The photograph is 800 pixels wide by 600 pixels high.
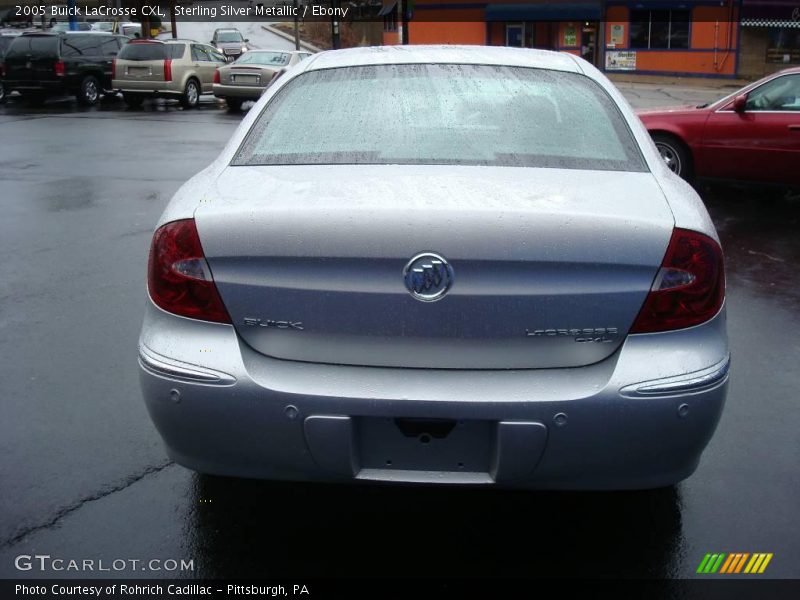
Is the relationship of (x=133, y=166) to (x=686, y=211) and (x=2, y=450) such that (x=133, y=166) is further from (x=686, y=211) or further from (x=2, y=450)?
(x=686, y=211)

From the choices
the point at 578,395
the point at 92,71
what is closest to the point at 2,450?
the point at 578,395

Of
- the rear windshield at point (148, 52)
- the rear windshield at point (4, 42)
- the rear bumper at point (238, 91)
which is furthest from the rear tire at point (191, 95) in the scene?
the rear windshield at point (4, 42)

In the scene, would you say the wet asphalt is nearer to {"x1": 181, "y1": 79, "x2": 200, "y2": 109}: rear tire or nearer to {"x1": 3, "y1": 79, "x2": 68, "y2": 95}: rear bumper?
{"x1": 181, "y1": 79, "x2": 200, "y2": 109}: rear tire

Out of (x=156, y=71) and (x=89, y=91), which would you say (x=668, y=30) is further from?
(x=89, y=91)

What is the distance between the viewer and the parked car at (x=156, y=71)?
2436 centimetres

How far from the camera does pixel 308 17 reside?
64.2 metres

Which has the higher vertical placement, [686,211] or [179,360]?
[686,211]

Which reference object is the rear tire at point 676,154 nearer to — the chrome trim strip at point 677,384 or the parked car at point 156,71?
the chrome trim strip at point 677,384

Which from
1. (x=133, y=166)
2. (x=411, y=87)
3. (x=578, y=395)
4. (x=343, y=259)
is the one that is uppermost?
(x=411, y=87)

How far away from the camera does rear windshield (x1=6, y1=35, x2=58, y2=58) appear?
24391 mm

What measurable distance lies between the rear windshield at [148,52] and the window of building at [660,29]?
21.9 m

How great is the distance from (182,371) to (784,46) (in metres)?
38.2

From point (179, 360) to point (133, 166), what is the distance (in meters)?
11.2

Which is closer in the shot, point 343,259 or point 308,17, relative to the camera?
point 343,259
